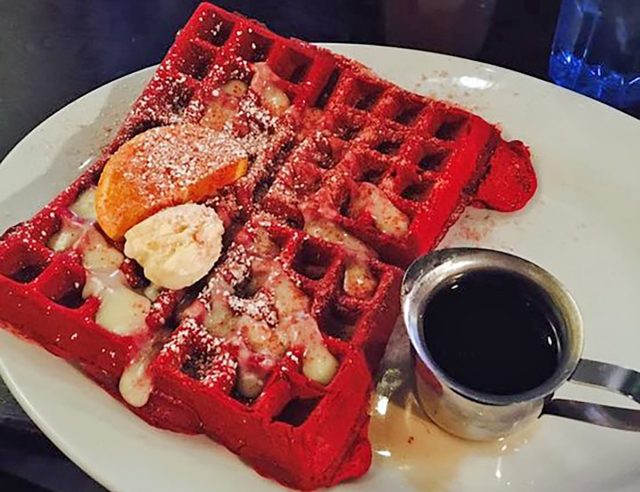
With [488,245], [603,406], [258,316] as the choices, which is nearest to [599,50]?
[488,245]

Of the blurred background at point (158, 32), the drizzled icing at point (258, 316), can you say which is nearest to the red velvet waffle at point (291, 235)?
the drizzled icing at point (258, 316)

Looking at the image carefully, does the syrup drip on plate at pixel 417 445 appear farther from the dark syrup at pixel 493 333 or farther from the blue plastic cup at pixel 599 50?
the blue plastic cup at pixel 599 50

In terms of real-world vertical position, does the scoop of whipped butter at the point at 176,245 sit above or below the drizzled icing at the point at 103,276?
above

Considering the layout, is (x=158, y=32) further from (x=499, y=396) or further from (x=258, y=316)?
(x=499, y=396)

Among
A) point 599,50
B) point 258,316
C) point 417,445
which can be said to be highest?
point 599,50

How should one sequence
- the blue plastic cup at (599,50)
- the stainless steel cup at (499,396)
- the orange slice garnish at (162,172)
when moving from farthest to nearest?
the blue plastic cup at (599,50)
the orange slice garnish at (162,172)
the stainless steel cup at (499,396)

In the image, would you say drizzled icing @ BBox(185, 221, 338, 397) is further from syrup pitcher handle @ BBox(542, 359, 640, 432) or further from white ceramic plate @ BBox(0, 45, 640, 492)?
syrup pitcher handle @ BBox(542, 359, 640, 432)

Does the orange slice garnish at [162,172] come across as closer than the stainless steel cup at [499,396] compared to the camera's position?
No
